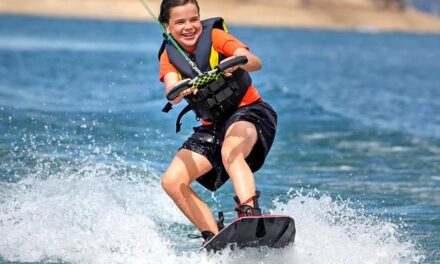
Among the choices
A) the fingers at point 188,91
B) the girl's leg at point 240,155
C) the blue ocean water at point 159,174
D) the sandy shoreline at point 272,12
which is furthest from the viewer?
the sandy shoreline at point 272,12

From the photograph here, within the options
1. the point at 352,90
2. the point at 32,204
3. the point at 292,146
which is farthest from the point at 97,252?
the point at 352,90

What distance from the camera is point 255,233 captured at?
4977 millimetres

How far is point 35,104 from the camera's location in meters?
14.4

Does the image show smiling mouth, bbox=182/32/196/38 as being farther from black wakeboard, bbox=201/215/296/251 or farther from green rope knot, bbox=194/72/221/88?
black wakeboard, bbox=201/215/296/251

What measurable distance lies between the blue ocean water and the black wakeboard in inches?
3.1

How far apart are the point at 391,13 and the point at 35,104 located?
9442 centimetres

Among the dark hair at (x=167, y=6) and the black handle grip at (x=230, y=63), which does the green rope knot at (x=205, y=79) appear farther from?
the dark hair at (x=167, y=6)

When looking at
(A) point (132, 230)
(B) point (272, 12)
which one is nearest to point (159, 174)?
(A) point (132, 230)

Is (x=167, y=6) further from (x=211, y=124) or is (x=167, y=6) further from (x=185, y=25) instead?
(x=211, y=124)

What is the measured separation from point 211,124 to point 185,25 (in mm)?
608

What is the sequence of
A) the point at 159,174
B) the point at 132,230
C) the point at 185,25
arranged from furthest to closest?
the point at 159,174
the point at 132,230
the point at 185,25

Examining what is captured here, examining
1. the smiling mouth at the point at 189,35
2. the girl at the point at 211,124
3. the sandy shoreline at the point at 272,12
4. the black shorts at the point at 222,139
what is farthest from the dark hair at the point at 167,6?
the sandy shoreline at the point at 272,12

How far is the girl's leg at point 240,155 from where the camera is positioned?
5172 millimetres

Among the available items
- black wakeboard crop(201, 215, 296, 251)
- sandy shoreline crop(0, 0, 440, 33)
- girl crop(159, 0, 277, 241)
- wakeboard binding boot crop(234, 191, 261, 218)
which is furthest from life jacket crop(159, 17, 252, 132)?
sandy shoreline crop(0, 0, 440, 33)
